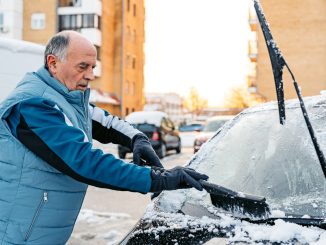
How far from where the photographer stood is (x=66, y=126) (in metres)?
1.82

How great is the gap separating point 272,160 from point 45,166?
4.02 ft

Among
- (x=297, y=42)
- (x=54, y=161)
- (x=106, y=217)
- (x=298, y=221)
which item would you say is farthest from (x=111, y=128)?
(x=297, y=42)

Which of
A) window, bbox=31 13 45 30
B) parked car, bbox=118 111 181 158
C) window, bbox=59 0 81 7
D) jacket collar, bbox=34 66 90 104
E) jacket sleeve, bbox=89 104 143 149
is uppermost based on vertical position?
window, bbox=59 0 81 7

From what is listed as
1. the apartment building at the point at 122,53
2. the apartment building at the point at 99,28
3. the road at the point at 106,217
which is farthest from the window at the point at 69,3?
the road at the point at 106,217

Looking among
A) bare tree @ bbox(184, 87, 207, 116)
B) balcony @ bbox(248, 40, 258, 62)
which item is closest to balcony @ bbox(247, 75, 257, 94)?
balcony @ bbox(248, 40, 258, 62)

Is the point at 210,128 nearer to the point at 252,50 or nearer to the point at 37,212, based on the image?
the point at 37,212

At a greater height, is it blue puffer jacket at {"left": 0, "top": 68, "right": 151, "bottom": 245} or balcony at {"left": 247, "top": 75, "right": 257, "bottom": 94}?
blue puffer jacket at {"left": 0, "top": 68, "right": 151, "bottom": 245}

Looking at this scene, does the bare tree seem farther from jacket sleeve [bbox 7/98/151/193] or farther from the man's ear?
jacket sleeve [bbox 7/98/151/193]

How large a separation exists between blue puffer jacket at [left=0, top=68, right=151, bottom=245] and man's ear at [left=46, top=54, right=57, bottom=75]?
0.03 metres

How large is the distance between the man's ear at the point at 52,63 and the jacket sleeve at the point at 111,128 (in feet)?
1.74

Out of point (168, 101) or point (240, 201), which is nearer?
point (240, 201)

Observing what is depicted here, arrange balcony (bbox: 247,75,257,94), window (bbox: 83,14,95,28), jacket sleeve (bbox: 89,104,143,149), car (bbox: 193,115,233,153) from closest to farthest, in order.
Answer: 1. jacket sleeve (bbox: 89,104,143,149)
2. car (bbox: 193,115,233,153)
3. balcony (bbox: 247,75,257,94)
4. window (bbox: 83,14,95,28)

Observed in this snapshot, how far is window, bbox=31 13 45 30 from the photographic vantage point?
37.8 metres

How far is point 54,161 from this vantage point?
183 cm
